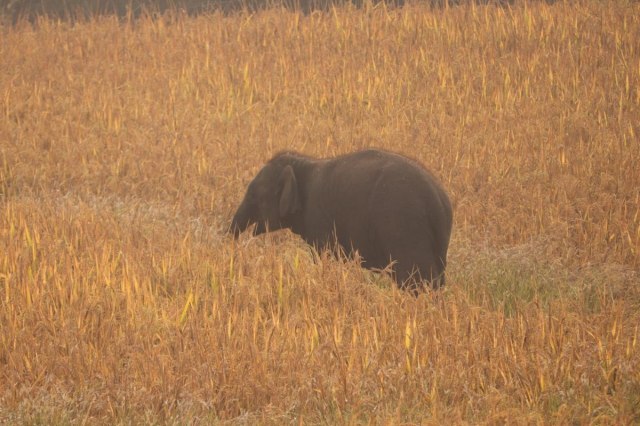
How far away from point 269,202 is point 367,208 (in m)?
1.41

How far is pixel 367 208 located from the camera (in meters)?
7.83

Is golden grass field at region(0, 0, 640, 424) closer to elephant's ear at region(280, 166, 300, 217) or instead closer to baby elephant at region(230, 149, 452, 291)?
baby elephant at region(230, 149, 452, 291)

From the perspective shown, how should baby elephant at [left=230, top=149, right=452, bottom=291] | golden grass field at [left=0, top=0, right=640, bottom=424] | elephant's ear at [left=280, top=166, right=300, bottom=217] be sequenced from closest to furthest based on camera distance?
1. golden grass field at [left=0, top=0, right=640, bottom=424]
2. baby elephant at [left=230, top=149, right=452, bottom=291]
3. elephant's ear at [left=280, top=166, right=300, bottom=217]

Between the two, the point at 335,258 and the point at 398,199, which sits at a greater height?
the point at 398,199

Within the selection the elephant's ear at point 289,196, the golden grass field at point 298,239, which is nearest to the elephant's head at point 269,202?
the elephant's ear at point 289,196

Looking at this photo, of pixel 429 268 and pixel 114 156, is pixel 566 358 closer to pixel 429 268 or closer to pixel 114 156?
pixel 429 268

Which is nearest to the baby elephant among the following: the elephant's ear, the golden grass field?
the elephant's ear

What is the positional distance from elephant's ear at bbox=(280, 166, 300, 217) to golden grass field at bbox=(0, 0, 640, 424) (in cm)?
44

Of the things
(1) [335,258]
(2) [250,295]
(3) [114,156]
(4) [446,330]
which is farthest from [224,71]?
(4) [446,330]

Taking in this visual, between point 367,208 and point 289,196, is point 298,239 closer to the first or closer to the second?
point 289,196

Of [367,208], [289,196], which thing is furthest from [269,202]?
[367,208]

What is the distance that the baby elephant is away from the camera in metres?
7.53

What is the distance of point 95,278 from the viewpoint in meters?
7.38

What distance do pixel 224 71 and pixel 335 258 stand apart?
7.55 meters
